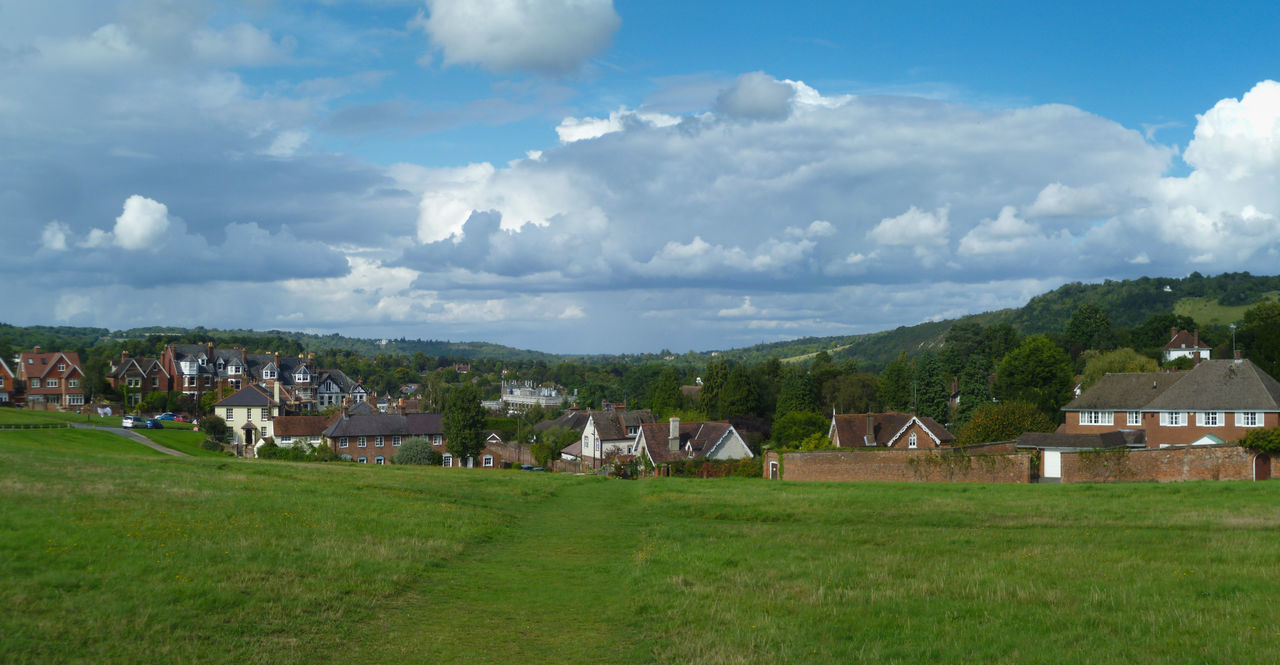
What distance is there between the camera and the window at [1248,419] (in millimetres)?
50875

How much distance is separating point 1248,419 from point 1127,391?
8.39m

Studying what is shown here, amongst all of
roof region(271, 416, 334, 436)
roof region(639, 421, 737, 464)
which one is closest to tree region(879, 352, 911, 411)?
roof region(639, 421, 737, 464)

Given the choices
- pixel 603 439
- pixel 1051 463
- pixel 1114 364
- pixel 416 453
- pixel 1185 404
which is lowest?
pixel 416 453

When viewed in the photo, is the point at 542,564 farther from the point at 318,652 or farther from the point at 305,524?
the point at 318,652

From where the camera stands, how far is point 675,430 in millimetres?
74750

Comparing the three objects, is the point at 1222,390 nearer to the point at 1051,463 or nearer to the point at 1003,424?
the point at 1003,424

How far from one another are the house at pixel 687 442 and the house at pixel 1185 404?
2762 centimetres

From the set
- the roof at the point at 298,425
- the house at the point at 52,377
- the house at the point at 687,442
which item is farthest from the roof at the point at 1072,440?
the house at the point at 52,377

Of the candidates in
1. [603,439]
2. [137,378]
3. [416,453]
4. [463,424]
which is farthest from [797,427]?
[137,378]

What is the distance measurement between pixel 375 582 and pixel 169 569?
332cm

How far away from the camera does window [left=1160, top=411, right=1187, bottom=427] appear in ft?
178

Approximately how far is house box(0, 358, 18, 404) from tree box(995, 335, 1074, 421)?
11195cm

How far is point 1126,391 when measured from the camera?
59188mm

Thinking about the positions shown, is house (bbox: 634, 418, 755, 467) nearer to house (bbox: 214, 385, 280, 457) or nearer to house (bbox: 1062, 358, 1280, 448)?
house (bbox: 1062, 358, 1280, 448)
